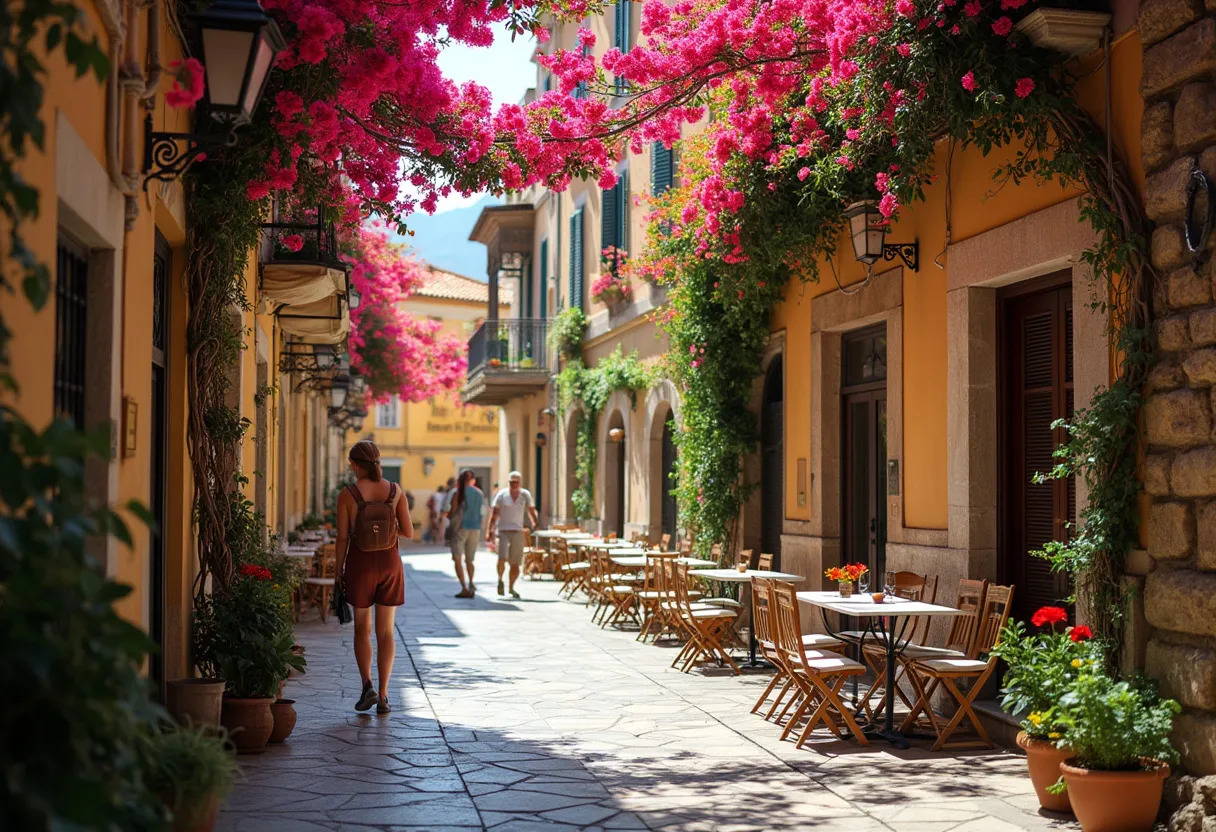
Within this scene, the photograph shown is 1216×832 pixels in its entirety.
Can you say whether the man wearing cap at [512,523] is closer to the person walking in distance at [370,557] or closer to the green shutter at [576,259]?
the green shutter at [576,259]

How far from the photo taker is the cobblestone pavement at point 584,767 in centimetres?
590

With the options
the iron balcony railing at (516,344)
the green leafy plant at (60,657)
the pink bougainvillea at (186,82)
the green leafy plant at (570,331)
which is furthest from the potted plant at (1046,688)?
the iron balcony railing at (516,344)

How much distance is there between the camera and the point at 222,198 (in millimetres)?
7172

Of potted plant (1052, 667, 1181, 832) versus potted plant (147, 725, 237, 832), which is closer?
potted plant (147, 725, 237, 832)

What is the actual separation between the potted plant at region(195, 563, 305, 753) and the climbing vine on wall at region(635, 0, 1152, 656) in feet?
14.0

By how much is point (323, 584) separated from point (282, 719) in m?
7.43

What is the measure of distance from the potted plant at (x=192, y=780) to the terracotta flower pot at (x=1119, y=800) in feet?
11.7

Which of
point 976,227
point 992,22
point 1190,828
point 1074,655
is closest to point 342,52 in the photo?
point 992,22

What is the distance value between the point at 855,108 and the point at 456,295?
3891 cm

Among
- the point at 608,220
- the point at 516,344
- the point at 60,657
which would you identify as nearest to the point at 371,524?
the point at 60,657

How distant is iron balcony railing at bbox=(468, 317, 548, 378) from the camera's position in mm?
25141

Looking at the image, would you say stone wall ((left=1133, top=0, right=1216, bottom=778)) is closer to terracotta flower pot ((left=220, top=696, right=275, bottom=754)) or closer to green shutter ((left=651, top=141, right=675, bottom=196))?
terracotta flower pot ((left=220, top=696, right=275, bottom=754))

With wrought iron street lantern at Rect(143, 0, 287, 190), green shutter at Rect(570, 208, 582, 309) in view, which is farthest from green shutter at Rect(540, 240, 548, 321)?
wrought iron street lantern at Rect(143, 0, 287, 190)

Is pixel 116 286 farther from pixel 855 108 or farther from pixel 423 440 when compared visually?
pixel 423 440
